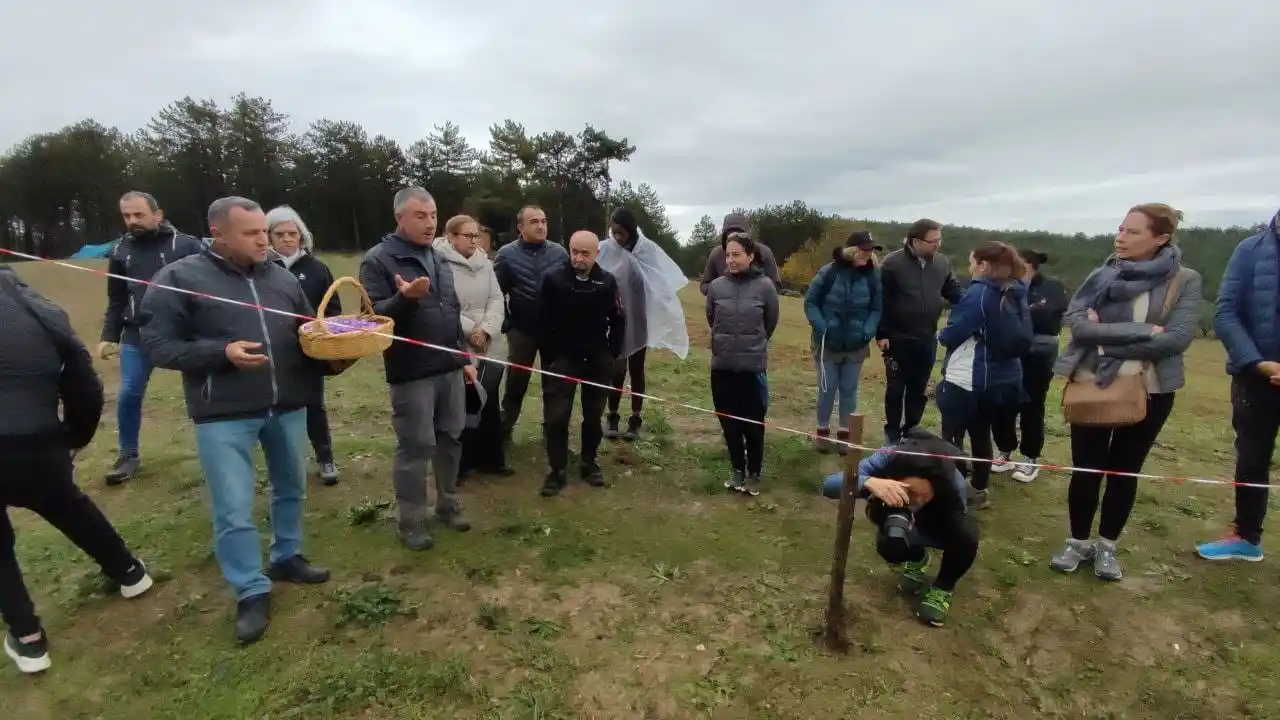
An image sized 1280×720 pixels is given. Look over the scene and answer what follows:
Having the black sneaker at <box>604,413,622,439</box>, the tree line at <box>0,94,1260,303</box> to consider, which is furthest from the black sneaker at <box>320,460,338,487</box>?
the tree line at <box>0,94,1260,303</box>

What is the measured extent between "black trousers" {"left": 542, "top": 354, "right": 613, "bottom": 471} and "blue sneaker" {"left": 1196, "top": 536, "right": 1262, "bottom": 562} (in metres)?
3.99

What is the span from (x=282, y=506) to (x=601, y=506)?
203 centimetres

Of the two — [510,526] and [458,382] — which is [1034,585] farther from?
[458,382]

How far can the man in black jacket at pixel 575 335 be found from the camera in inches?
176

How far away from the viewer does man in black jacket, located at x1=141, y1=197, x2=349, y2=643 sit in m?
2.85

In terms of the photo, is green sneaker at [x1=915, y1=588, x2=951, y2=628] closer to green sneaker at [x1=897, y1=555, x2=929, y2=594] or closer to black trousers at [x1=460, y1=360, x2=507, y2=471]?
green sneaker at [x1=897, y1=555, x2=929, y2=594]

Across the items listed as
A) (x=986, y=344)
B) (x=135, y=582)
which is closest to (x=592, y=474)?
(x=135, y=582)

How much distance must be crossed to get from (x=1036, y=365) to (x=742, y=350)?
2.45 metres

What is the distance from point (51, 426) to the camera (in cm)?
285

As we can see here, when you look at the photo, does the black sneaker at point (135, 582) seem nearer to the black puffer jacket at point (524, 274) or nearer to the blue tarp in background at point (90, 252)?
the black puffer jacket at point (524, 274)

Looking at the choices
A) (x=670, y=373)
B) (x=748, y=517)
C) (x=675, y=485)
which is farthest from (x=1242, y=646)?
(x=670, y=373)

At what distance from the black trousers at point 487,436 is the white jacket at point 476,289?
0.28 m

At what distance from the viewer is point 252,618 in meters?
3.09

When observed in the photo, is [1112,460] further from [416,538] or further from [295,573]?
[295,573]
